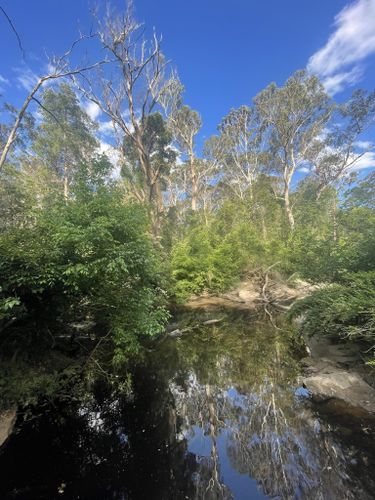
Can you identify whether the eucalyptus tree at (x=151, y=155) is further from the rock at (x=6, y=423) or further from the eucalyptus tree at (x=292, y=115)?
the rock at (x=6, y=423)

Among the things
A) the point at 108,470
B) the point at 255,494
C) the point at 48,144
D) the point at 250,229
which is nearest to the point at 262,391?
the point at 255,494

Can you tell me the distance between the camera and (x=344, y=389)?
454 centimetres

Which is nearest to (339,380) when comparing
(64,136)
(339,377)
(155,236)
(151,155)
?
(339,377)

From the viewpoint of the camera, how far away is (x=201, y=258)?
1516 cm

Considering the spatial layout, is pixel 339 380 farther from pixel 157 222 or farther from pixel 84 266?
pixel 157 222

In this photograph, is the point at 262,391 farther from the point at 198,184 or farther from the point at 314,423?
the point at 198,184

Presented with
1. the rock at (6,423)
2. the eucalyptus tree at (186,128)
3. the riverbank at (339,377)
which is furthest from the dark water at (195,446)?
the eucalyptus tree at (186,128)

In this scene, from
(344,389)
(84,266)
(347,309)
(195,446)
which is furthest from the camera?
(344,389)

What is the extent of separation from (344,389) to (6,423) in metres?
5.60

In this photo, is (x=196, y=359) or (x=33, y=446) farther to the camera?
(x=196, y=359)

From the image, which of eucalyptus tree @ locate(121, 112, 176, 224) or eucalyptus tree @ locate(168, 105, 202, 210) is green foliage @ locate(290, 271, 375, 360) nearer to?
eucalyptus tree @ locate(121, 112, 176, 224)

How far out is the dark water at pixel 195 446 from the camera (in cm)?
307

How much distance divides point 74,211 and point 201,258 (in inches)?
402

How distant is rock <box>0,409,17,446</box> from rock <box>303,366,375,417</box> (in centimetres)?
508
